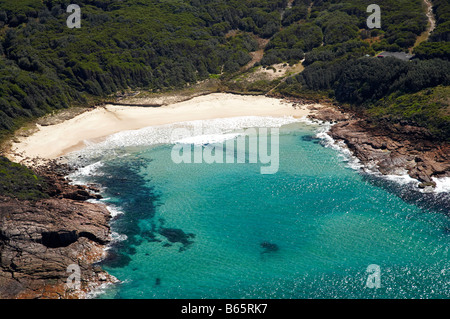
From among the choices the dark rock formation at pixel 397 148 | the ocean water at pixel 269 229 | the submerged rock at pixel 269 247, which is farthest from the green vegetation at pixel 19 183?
the dark rock formation at pixel 397 148

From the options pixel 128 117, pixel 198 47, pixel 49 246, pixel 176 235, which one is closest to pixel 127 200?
pixel 176 235

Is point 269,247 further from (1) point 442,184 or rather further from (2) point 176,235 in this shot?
(1) point 442,184

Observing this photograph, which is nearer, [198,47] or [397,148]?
[397,148]

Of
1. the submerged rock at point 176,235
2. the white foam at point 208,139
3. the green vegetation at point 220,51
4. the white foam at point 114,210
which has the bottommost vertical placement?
the submerged rock at point 176,235

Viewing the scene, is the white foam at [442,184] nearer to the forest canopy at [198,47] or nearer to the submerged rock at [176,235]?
the forest canopy at [198,47]

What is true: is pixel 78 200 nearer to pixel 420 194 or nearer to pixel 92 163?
pixel 92 163

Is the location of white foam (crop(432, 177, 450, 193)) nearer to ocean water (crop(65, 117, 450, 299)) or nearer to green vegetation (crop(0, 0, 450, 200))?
ocean water (crop(65, 117, 450, 299))

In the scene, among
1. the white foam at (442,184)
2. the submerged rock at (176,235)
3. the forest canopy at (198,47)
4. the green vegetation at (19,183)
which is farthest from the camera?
the forest canopy at (198,47)
